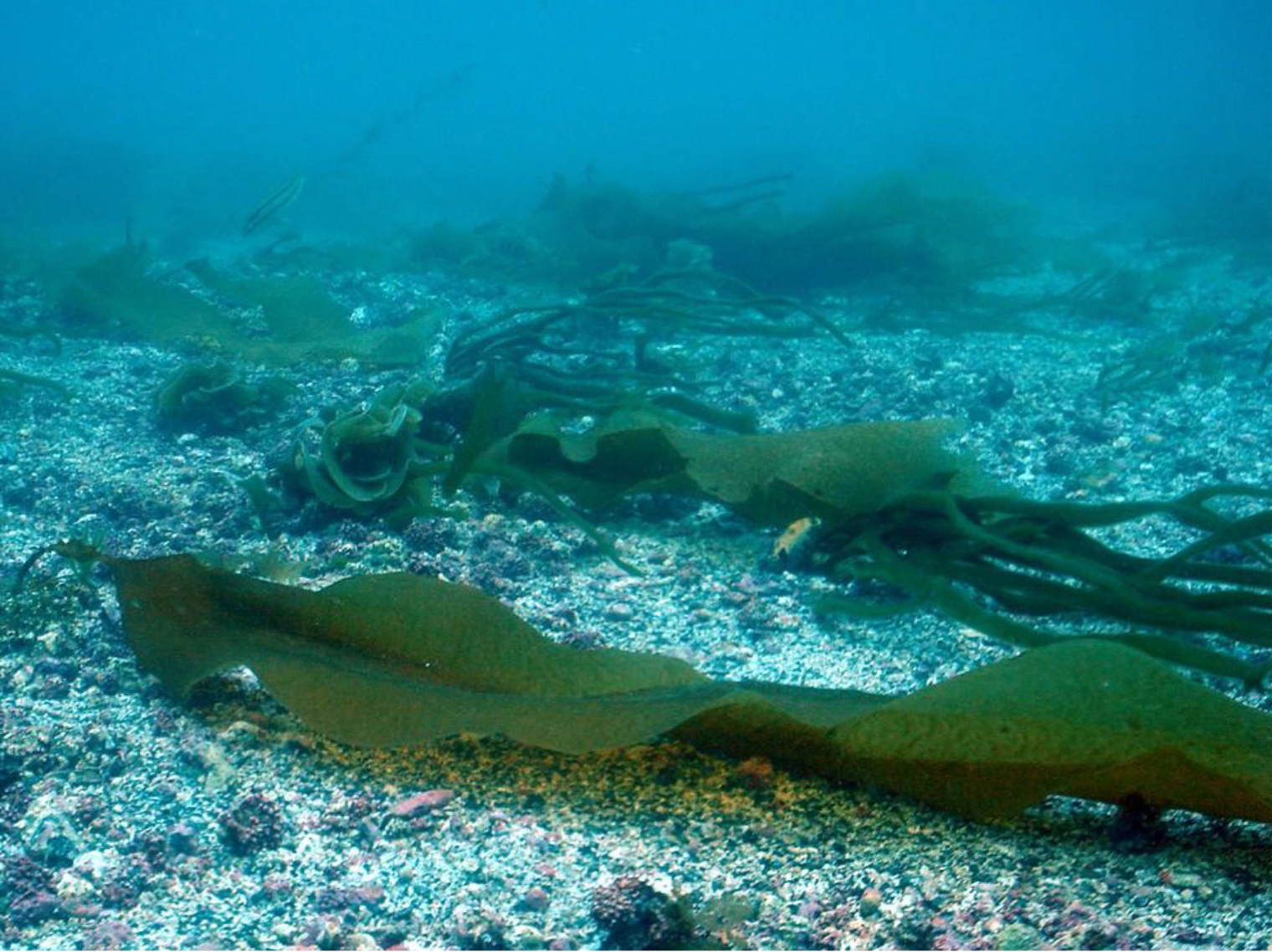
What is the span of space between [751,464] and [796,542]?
1.23ft

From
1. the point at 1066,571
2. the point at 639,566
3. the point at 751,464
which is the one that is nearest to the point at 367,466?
the point at 639,566

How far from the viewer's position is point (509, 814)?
2.05 meters

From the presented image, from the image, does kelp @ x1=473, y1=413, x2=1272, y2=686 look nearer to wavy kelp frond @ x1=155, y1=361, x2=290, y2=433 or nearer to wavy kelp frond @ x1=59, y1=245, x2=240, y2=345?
wavy kelp frond @ x1=155, y1=361, x2=290, y2=433

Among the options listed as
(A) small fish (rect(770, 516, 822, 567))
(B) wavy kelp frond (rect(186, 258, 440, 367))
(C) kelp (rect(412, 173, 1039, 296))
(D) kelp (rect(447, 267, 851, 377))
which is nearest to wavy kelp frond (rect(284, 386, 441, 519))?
(A) small fish (rect(770, 516, 822, 567))

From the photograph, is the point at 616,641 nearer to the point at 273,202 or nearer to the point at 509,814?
the point at 509,814

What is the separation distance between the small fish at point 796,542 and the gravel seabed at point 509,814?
13 cm

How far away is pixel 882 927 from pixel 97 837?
5.53 feet

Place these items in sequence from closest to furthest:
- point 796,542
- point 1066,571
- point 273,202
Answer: point 1066,571, point 796,542, point 273,202

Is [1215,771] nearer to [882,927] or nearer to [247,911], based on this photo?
[882,927]

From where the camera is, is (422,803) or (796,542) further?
(796,542)

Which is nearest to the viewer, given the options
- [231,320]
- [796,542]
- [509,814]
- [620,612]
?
[509,814]

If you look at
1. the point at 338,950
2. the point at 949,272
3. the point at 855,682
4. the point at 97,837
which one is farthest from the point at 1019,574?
the point at 949,272

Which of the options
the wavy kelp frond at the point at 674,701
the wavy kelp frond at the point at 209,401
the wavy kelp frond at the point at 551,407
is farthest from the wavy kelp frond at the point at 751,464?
the wavy kelp frond at the point at 209,401

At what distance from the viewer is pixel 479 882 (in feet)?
6.21
